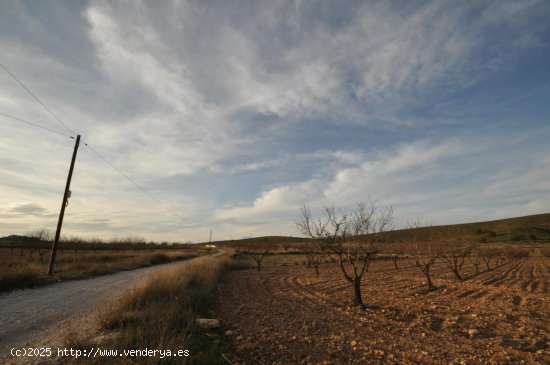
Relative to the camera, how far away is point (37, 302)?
11578 millimetres

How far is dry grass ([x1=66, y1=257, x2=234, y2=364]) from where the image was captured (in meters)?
6.13

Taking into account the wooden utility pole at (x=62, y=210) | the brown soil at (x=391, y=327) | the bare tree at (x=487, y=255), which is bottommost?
the brown soil at (x=391, y=327)

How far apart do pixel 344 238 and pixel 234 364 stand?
910cm

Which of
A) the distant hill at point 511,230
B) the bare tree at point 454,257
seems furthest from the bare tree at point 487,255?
the distant hill at point 511,230

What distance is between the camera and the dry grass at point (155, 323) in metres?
6.13

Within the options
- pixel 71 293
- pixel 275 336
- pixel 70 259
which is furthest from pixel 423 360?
pixel 70 259

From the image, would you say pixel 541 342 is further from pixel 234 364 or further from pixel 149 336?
pixel 149 336

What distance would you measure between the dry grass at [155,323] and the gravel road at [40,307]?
1746mm

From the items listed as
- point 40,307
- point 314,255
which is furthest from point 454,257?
point 40,307

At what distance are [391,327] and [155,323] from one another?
7.10m

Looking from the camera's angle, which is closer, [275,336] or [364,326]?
[275,336]

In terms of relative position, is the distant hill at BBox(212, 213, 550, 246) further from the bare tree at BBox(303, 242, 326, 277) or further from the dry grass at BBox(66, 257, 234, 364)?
the dry grass at BBox(66, 257, 234, 364)

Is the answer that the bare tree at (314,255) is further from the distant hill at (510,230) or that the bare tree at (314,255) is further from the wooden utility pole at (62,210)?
the distant hill at (510,230)

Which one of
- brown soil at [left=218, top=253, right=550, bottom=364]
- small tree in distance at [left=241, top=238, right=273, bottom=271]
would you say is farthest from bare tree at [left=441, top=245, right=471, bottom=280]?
small tree in distance at [left=241, top=238, right=273, bottom=271]
